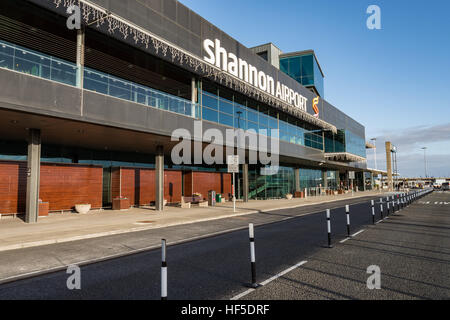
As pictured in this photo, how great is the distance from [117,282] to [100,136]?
A: 13.8m

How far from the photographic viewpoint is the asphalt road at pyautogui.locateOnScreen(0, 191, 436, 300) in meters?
5.16

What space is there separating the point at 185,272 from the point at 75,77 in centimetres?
1141

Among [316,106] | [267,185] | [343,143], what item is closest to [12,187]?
[267,185]

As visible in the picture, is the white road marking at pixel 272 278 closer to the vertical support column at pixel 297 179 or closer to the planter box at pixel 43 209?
the planter box at pixel 43 209

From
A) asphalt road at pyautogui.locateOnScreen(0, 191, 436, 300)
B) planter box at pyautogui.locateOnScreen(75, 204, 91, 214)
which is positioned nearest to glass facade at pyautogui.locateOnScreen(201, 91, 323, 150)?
planter box at pyautogui.locateOnScreen(75, 204, 91, 214)

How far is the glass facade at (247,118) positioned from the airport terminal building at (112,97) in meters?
0.13

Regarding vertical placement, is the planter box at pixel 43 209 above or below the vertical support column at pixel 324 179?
below

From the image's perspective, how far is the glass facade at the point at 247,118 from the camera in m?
23.2

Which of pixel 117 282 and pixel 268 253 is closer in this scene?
pixel 117 282

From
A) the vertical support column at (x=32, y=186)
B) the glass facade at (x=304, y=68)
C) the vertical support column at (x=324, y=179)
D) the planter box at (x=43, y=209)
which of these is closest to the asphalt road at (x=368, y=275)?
the vertical support column at (x=32, y=186)

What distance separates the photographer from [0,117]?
1316 centimetres
